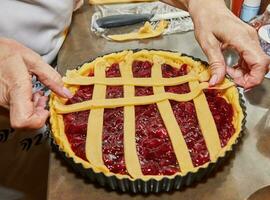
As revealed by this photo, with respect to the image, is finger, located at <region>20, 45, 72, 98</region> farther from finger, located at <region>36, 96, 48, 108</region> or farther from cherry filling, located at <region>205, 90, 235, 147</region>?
cherry filling, located at <region>205, 90, 235, 147</region>

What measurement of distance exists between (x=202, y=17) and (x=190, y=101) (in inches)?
9.0

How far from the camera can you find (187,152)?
0.85 meters

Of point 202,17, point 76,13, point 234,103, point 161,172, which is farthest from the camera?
point 76,13

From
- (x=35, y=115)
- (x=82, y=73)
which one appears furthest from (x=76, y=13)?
(x=35, y=115)

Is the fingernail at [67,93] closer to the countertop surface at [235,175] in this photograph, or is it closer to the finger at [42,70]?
the finger at [42,70]

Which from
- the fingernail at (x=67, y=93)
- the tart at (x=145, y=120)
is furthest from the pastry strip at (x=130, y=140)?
the fingernail at (x=67, y=93)

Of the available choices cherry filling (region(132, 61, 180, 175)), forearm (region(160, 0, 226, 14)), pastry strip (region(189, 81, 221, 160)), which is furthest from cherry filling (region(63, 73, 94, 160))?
forearm (region(160, 0, 226, 14))

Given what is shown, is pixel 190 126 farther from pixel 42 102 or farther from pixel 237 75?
pixel 42 102

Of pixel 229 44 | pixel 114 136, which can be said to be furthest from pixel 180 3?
pixel 114 136

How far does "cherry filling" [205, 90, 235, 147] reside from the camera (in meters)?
0.91

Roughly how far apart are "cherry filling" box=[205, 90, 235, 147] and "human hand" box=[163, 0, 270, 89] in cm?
3

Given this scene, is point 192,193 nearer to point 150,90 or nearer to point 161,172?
point 161,172

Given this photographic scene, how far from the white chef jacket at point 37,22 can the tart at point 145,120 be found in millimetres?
209

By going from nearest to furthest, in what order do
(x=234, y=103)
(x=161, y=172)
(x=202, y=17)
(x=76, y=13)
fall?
1. (x=161, y=172)
2. (x=234, y=103)
3. (x=202, y=17)
4. (x=76, y=13)
